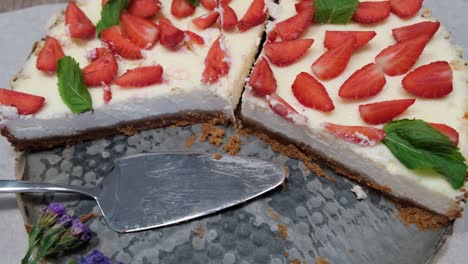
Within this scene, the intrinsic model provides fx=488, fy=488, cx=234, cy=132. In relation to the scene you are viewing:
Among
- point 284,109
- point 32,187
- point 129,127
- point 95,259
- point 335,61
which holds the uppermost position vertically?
point 335,61

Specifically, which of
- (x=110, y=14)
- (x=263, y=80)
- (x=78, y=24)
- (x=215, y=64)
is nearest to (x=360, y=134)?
(x=263, y=80)

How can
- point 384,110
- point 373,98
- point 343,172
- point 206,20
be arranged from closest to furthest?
point 384,110 → point 373,98 → point 343,172 → point 206,20

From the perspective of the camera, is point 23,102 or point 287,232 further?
point 23,102

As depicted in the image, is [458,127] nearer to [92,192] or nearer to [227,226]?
[227,226]

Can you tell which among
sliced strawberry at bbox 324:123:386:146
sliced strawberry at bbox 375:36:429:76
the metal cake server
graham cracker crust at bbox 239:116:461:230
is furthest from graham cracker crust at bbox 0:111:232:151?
sliced strawberry at bbox 375:36:429:76

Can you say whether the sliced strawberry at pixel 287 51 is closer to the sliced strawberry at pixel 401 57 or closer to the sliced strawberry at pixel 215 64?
the sliced strawberry at pixel 215 64

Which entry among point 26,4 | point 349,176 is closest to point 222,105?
point 349,176

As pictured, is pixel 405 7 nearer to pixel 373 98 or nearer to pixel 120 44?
pixel 373 98
